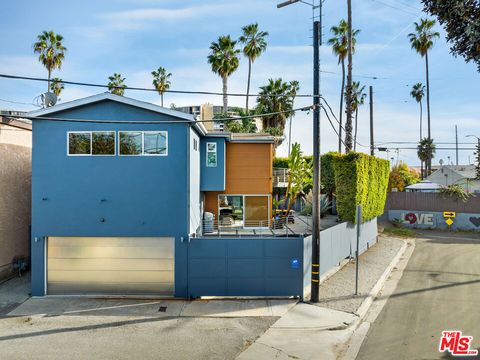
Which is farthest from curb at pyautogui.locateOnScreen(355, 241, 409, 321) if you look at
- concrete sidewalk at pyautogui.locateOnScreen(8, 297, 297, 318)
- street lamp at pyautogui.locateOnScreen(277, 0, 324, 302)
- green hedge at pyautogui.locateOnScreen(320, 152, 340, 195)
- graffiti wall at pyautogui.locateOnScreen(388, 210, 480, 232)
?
graffiti wall at pyautogui.locateOnScreen(388, 210, 480, 232)

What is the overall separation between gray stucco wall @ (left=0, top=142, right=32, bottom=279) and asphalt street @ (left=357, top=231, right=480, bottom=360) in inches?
597

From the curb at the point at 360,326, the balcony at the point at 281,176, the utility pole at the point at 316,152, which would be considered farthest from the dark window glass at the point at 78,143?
the balcony at the point at 281,176

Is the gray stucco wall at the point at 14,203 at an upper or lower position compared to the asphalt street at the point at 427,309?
upper

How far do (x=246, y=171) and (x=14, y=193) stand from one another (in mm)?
11224

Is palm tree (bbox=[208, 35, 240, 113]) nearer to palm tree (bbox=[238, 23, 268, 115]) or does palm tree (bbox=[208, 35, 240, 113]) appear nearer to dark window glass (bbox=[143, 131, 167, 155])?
palm tree (bbox=[238, 23, 268, 115])

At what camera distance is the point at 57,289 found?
1427 centimetres

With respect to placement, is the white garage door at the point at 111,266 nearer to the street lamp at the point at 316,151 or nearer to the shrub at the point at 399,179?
the street lamp at the point at 316,151

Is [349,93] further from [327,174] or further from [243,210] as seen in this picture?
[243,210]

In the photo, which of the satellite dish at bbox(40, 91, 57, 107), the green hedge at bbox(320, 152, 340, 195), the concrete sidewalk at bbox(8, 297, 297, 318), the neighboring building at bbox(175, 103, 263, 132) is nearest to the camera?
the concrete sidewalk at bbox(8, 297, 297, 318)

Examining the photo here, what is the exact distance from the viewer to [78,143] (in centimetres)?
1429

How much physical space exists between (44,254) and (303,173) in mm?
14829

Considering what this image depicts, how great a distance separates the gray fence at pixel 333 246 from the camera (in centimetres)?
1427

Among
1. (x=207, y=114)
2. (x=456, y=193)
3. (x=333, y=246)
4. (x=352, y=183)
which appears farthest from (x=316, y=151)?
(x=456, y=193)

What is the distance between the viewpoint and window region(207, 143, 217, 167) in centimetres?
1860
